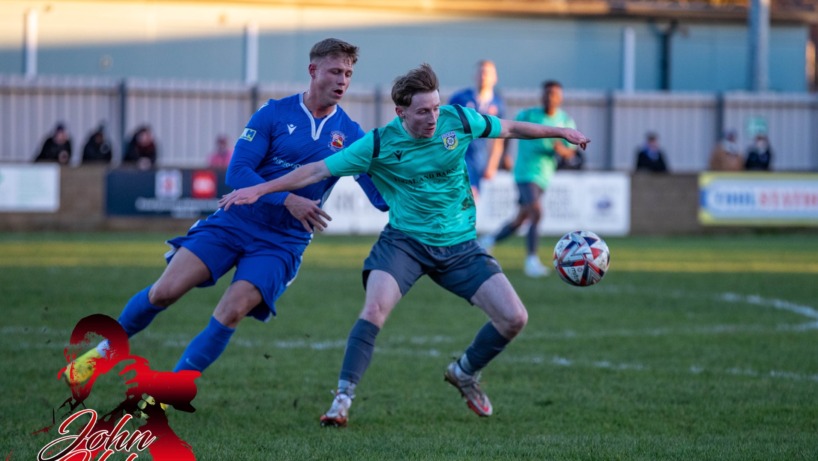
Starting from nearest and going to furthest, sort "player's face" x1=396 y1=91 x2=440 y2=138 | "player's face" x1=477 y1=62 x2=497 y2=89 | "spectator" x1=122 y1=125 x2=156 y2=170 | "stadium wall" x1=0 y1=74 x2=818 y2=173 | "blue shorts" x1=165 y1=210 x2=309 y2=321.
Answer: "player's face" x1=396 y1=91 x2=440 y2=138 < "blue shorts" x1=165 y1=210 x2=309 y2=321 < "player's face" x1=477 y1=62 x2=497 y2=89 < "spectator" x1=122 y1=125 x2=156 y2=170 < "stadium wall" x1=0 y1=74 x2=818 y2=173

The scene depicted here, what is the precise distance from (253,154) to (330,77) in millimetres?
592

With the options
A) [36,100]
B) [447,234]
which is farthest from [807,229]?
[447,234]

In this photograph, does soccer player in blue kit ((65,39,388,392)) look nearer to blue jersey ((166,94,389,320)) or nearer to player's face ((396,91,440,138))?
blue jersey ((166,94,389,320))

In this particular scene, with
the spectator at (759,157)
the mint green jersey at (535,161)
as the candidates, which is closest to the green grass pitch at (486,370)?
the mint green jersey at (535,161)

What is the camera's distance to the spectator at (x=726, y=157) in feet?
80.2

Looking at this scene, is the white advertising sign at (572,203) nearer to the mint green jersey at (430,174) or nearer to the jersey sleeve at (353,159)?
the mint green jersey at (430,174)

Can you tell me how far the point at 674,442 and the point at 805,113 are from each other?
83.6 ft

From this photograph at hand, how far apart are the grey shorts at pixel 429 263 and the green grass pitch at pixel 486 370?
29.8 inches

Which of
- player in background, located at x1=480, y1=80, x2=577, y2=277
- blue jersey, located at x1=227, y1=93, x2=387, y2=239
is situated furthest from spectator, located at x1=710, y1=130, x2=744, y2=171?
blue jersey, located at x1=227, y1=93, x2=387, y2=239

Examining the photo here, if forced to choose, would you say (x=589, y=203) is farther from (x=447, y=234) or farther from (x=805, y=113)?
(x=447, y=234)

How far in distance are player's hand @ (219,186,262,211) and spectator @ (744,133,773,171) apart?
20.8 m

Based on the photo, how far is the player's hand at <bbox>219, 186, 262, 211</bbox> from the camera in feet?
19.1

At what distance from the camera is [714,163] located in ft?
81.1

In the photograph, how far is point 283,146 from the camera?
6441 mm
